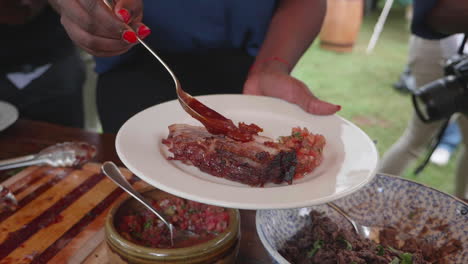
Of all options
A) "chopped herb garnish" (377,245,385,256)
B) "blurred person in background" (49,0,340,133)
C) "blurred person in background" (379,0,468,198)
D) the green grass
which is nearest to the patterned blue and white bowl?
"chopped herb garnish" (377,245,385,256)

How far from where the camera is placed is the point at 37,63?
229 centimetres

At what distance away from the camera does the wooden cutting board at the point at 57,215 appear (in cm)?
97

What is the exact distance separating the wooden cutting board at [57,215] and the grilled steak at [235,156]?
233 mm

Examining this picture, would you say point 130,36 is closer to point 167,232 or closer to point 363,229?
point 167,232

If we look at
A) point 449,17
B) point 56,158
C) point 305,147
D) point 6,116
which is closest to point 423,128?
point 449,17

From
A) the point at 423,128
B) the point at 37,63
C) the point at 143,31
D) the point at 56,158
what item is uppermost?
the point at 143,31

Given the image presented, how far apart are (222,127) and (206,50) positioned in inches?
31.7

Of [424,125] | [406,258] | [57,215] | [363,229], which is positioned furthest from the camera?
[424,125]

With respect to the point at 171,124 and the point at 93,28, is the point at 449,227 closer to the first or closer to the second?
the point at 171,124

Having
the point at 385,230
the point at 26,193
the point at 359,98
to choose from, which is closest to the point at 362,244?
the point at 385,230

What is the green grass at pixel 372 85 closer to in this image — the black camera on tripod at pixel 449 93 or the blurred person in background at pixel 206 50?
the black camera on tripod at pixel 449 93

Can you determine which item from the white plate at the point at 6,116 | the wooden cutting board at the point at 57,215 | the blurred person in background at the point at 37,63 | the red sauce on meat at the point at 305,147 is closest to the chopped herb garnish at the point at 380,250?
the red sauce on meat at the point at 305,147

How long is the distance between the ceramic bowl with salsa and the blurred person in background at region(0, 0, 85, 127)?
5.19ft

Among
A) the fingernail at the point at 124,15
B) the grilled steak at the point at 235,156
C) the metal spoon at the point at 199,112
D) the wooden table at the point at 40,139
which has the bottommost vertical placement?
the wooden table at the point at 40,139
